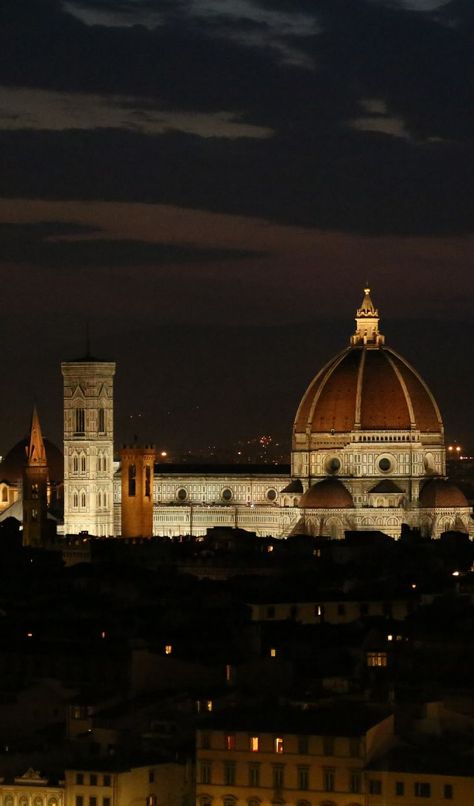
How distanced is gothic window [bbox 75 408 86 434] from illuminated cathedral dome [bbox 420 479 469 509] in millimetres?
16754

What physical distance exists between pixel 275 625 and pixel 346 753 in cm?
3315

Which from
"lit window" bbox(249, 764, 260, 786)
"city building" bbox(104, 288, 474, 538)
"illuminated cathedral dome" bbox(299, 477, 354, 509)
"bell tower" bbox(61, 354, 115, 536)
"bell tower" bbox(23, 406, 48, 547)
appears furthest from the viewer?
"bell tower" bbox(61, 354, 115, 536)

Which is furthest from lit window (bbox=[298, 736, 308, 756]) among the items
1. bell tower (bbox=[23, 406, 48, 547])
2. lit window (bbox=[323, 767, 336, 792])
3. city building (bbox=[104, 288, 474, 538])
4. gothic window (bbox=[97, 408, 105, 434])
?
gothic window (bbox=[97, 408, 105, 434])

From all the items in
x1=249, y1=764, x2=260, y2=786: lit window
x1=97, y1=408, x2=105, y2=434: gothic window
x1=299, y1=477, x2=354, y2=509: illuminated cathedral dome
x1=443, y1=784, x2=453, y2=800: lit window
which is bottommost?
x1=443, y1=784, x2=453, y2=800: lit window

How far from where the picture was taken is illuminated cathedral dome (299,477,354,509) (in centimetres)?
17062

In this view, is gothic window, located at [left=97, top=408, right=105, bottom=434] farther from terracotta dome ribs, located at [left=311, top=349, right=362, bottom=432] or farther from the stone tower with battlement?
terracotta dome ribs, located at [left=311, top=349, right=362, bottom=432]

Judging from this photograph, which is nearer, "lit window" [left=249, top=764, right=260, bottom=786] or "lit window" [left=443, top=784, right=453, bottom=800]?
"lit window" [left=443, top=784, right=453, bottom=800]

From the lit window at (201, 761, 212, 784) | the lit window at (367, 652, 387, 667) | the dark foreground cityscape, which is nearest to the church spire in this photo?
the dark foreground cityscape

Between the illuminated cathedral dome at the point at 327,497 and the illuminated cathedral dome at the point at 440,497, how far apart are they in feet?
11.3

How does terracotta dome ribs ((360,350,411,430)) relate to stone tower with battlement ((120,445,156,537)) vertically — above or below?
above

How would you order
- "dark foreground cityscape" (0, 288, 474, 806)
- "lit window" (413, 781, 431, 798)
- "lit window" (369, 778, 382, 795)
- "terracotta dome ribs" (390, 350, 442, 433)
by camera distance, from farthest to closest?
"terracotta dome ribs" (390, 350, 442, 433), "dark foreground cityscape" (0, 288, 474, 806), "lit window" (369, 778, 382, 795), "lit window" (413, 781, 431, 798)

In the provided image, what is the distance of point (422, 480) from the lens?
17675 cm

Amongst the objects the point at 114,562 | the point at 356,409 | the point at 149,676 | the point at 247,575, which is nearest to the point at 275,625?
the point at 149,676

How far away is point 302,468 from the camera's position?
7023 inches
